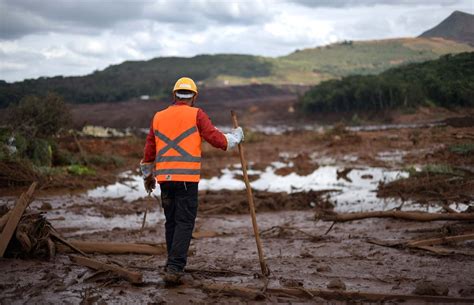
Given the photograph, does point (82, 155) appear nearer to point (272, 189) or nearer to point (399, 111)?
point (272, 189)

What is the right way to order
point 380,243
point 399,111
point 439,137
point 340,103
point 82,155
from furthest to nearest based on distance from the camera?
point 340,103 < point 399,111 < point 439,137 < point 82,155 < point 380,243

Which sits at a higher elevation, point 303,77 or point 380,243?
point 303,77

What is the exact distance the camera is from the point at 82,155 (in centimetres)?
1772

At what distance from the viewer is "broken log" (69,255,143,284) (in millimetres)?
5223

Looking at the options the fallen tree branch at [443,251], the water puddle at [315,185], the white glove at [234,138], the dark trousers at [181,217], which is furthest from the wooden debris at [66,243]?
the water puddle at [315,185]

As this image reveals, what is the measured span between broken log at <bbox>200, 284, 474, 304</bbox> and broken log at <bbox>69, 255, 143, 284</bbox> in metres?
0.67

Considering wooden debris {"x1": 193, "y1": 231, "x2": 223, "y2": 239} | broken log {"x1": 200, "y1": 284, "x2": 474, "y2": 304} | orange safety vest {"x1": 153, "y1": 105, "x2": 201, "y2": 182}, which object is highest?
orange safety vest {"x1": 153, "y1": 105, "x2": 201, "y2": 182}

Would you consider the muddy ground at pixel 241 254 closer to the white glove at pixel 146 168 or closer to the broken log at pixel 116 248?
the broken log at pixel 116 248

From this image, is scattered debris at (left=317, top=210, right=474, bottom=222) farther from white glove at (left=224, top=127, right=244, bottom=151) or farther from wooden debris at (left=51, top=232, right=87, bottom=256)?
wooden debris at (left=51, top=232, right=87, bottom=256)

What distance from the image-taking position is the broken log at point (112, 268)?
522 cm

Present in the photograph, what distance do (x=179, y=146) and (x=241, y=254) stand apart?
2.33 m

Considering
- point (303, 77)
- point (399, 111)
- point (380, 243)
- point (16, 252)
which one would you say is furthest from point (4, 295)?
point (303, 77)

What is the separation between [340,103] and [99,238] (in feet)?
127

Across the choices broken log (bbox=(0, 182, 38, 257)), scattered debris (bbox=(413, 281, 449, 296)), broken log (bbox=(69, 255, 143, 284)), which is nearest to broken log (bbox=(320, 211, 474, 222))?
scattered debris (bbox=(413, 281, 449, 296))
